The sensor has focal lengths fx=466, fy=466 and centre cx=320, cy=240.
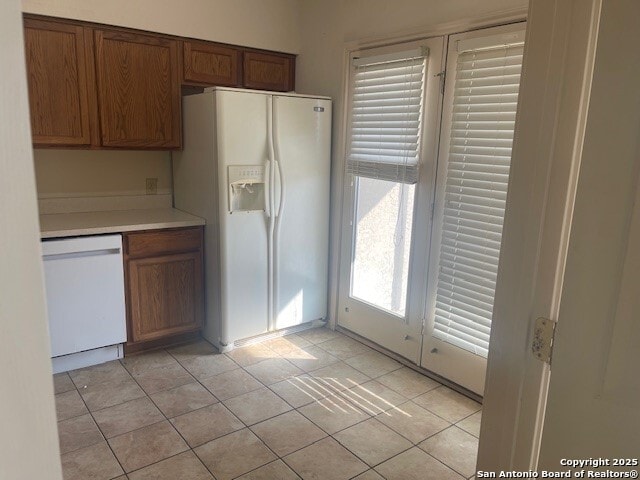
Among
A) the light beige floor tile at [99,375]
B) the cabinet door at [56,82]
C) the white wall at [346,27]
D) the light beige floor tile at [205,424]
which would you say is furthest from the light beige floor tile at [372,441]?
the cabinet door at [56,82]

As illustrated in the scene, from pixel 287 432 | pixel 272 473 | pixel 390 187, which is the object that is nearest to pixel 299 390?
pixel 287 432

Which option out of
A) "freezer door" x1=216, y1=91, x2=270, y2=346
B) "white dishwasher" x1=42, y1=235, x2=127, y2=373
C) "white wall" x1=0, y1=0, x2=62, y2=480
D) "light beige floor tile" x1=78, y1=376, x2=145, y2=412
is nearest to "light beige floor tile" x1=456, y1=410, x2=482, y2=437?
"freezer door" x1=216, y1=91, x2=270, y2=346

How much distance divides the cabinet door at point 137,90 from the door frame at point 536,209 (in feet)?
8.54

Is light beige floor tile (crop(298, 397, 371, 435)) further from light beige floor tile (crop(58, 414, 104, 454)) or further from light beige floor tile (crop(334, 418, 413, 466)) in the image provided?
light beige floor tile (crop(58, 414, 104, 454))

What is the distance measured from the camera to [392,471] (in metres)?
2.06

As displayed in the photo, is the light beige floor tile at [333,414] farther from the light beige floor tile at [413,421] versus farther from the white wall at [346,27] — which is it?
the white wall at [346,27]

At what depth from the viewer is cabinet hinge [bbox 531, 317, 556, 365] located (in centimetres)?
96

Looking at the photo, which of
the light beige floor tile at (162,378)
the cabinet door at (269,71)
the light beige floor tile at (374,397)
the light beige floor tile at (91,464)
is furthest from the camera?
the cabinet door at (269,71)

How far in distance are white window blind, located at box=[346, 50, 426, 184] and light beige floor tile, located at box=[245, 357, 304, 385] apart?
1342 mm

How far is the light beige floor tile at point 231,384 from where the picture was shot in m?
2.66

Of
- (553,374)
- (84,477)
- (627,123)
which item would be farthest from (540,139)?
(84,477)

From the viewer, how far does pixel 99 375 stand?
2816 millimetres

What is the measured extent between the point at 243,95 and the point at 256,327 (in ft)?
5.09

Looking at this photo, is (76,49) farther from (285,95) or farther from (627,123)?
(627,123)
